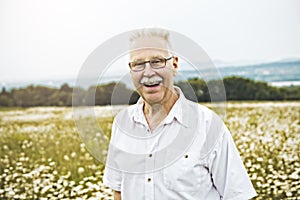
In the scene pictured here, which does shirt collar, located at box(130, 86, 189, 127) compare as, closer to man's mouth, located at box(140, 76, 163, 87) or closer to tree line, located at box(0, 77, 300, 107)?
man's mouth, located at box(140, 76, 163, 87)

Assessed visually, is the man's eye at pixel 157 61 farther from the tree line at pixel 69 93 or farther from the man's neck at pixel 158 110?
the tree line at pixel 69 93

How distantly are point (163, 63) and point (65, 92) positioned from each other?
1910mm

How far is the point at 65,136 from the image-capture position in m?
2.53

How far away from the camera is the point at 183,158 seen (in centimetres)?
93

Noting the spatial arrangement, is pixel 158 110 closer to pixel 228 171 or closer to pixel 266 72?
pixel 228 171

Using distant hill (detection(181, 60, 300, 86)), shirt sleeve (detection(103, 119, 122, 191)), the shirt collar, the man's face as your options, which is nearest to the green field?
distant hill (detection(181, 60, 300, 86))

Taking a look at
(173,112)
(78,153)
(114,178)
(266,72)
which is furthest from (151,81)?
(266,72)

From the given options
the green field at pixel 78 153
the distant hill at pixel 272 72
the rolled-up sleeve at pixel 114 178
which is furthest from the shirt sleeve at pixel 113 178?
the distant hill at pixel 272 72

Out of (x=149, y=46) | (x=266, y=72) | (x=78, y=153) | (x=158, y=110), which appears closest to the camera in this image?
(x=149, y=46)

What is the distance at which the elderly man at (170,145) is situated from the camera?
0.89m

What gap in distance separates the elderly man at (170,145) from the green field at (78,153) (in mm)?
1171

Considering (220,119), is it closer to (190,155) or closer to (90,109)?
(190,155)

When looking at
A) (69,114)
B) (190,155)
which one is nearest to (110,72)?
(190,155)

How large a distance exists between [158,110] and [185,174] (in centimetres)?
16
